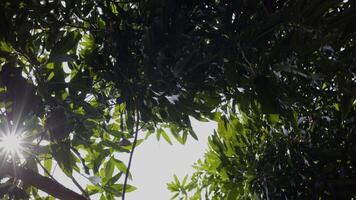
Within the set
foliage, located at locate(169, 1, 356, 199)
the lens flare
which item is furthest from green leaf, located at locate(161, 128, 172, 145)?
the lens flare

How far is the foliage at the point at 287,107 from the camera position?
0.81m

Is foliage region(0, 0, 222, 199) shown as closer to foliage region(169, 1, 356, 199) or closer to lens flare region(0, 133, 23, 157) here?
lens flare region(0, 133, 23, 157)

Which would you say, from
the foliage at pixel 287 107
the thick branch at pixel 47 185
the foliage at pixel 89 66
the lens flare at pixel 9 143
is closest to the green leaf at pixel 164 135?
the foliage at pixel 287 107

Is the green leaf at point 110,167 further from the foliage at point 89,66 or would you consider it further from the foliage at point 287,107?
the foliage at point 287,107

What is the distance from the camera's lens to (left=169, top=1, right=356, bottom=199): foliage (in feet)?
2.65

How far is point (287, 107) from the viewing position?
1033 millimetres

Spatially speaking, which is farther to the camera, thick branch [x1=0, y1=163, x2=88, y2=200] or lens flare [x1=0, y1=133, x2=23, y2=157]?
lens flare [x1=0, y1=133, x2=23, y2=157]

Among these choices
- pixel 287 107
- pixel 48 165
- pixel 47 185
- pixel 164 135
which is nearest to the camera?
pixel 47 185

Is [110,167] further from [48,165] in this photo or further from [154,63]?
[154,63]

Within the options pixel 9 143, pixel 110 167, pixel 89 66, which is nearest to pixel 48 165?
pixel 110 167

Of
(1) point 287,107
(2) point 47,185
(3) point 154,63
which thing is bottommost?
(2) point 47,185

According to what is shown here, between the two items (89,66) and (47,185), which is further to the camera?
(89,66)

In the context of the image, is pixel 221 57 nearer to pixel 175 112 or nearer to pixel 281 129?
pixel 175 112

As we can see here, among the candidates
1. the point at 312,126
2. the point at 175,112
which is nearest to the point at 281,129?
the point at 312,126
